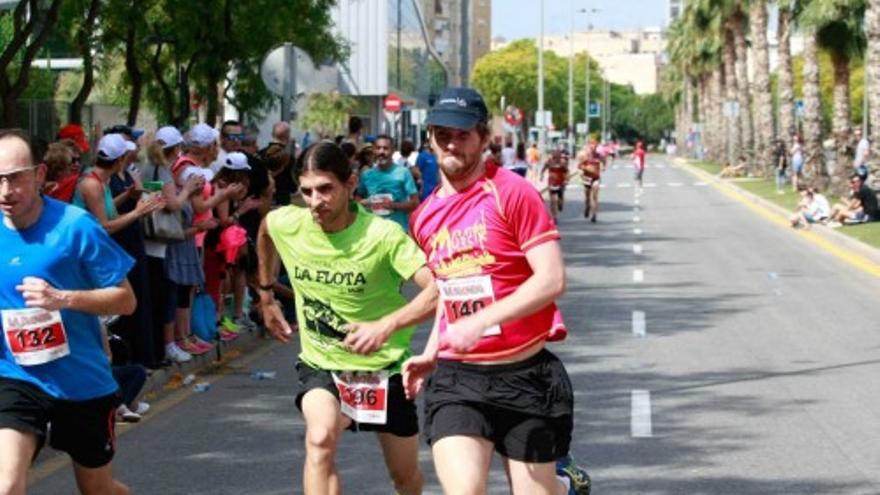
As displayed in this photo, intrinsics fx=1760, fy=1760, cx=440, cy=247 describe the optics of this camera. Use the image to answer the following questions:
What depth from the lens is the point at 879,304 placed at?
63.0 feet

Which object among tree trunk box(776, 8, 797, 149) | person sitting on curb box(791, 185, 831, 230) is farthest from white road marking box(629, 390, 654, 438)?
tree trunk box(776, 8, 797, 149)

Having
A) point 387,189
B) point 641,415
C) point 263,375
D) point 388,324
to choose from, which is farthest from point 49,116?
point 388,324

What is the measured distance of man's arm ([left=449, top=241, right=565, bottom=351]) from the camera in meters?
5.64

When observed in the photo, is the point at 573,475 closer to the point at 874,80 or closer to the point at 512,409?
the point at 512,409

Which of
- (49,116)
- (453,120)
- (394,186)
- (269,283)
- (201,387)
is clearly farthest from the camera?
(49,116)

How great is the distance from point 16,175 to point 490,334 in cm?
185

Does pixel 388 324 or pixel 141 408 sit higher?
pixel 388 324

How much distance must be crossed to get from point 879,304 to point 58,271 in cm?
1406

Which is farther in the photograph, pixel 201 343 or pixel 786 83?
pixel 786 83

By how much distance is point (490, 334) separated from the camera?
20.3ft

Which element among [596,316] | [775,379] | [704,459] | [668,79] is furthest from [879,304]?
[668,79]

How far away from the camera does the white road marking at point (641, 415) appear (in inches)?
430

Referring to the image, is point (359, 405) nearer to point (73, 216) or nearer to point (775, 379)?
point (73, 216)

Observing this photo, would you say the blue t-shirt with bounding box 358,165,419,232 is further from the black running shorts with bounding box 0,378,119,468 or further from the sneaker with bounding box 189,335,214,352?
the black running shorts with bounding box 0,378,119,468
